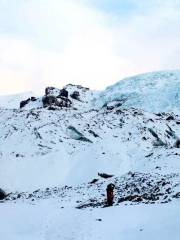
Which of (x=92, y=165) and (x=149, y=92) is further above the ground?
(x=149, y=92)

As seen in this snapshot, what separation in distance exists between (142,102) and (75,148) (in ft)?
97.7

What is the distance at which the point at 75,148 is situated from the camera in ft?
171

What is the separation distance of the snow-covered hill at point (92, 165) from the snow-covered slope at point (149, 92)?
0.56 ft

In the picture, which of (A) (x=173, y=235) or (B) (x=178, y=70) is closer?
(A) (x=173, y=235)

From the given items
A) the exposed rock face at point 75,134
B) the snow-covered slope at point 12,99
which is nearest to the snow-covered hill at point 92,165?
the exposed rock face at point 75,134

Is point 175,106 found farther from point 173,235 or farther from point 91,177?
point 173,235

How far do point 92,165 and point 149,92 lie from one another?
3563cm

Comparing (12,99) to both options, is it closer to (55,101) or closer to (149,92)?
(55,101)

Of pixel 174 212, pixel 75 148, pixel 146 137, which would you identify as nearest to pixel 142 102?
pixel 146 137

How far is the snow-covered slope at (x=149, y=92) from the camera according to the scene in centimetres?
7778

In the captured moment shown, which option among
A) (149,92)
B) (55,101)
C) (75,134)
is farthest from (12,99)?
(75,134)

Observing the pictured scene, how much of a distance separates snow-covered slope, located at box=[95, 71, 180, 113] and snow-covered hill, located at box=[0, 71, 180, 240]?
17cm

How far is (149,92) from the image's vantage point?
3172 inches

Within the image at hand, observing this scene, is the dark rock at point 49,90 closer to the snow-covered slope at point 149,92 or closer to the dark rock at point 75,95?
the dark rock at point 75,95
